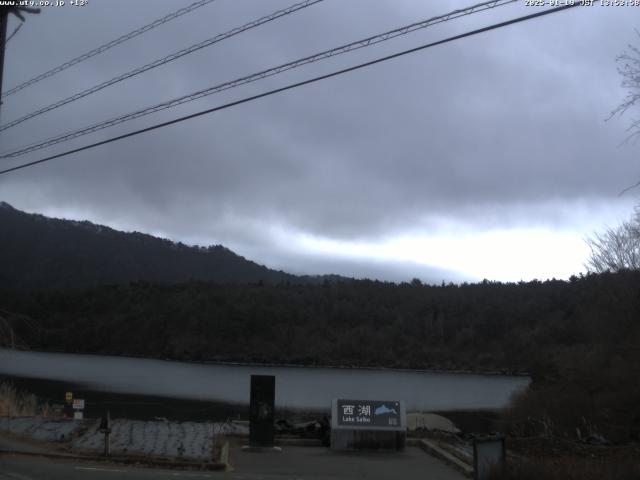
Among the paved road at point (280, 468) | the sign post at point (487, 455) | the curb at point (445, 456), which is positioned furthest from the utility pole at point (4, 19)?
the curb at point (445, 456)

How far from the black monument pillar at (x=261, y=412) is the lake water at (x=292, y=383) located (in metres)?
39.3

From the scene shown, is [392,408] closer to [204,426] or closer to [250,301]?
[204,426]

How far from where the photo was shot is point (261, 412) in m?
19.5

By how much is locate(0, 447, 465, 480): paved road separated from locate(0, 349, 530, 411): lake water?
39.9 meters

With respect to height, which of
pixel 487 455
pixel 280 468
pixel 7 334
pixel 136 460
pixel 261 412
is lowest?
pixel 280 468

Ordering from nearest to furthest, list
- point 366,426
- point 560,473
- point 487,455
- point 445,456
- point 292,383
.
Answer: point 560,473, point 487,455, point 445,456, point 366,426, point 292,383

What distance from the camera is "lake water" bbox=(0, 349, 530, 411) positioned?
75.0 meters

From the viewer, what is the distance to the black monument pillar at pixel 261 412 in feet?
64.0

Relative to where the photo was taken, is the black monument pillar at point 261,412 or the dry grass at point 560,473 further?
the black monument pillar at point 261,412

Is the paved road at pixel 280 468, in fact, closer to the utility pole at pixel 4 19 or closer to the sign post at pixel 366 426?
the sign post at pixel 366 426

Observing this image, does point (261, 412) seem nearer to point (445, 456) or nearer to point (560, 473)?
point (445, 456)

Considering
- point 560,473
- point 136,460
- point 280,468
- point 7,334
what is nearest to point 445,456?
point 280,468

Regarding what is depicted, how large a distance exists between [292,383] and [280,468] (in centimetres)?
7979

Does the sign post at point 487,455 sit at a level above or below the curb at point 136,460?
above
